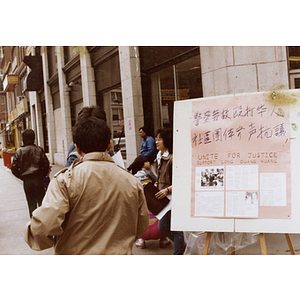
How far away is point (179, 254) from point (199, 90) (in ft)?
8.42

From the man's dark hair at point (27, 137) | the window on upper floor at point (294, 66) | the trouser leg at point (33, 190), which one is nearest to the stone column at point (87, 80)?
the man's dark hair at point (27, 137)

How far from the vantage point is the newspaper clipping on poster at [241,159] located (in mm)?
2775

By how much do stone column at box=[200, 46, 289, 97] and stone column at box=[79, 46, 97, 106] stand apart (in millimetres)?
3525

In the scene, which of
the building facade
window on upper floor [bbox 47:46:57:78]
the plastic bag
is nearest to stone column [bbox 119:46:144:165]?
the building facade

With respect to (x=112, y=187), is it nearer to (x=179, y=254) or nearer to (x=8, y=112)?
(x=179, y=254)

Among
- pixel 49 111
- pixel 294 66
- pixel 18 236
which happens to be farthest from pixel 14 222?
pixel 294 66

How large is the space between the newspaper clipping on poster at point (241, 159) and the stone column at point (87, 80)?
15.9 feet

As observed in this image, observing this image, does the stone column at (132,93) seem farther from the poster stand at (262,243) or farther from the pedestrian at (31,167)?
the poster stand at (262,243)

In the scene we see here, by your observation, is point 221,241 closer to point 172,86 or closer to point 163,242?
point 163,242

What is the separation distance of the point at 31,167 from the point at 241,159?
3.04 meters

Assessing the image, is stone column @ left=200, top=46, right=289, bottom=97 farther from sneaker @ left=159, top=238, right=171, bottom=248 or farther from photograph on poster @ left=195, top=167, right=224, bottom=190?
sneaker @ left=159, top=238, right=171, bottom=248

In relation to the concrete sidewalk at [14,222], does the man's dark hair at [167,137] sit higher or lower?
higher

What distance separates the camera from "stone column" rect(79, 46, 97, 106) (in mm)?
7289

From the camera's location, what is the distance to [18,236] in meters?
4.63
